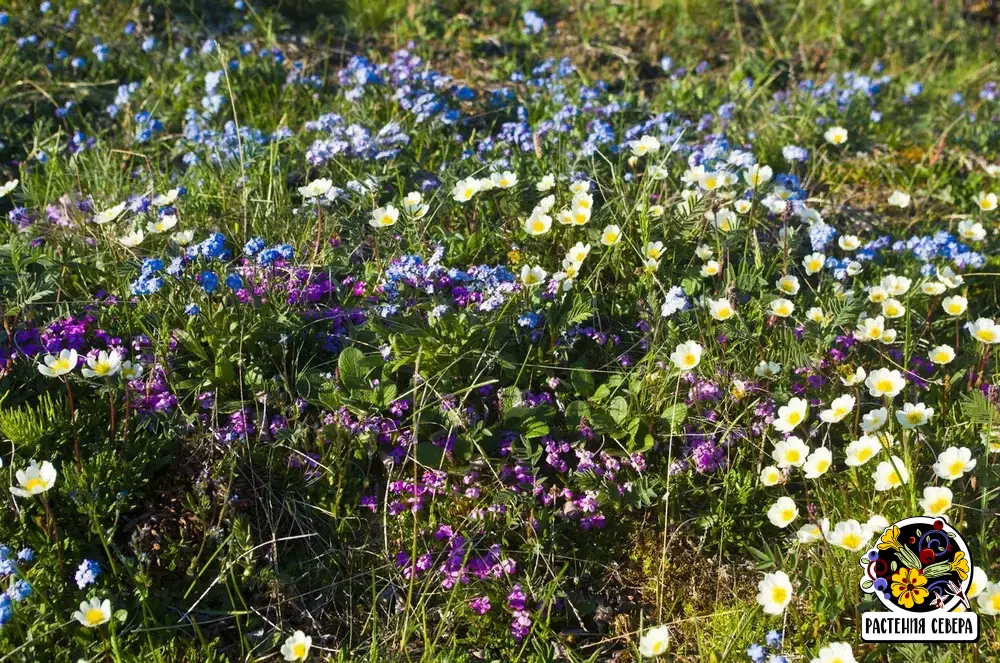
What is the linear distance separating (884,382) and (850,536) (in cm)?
62

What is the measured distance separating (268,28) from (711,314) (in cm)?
293

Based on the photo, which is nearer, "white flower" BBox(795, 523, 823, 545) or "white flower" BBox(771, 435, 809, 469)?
"white flower" BBox(795, 523, 823, 545)

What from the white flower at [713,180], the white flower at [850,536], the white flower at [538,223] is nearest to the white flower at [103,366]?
the white flower at [538,223]

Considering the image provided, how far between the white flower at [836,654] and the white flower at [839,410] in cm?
61

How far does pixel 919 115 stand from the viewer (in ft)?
A: 14.7

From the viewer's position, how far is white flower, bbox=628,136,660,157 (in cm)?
343

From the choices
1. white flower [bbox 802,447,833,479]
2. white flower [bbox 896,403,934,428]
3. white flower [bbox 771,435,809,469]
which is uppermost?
white flower [bbox 896,403,934,428]

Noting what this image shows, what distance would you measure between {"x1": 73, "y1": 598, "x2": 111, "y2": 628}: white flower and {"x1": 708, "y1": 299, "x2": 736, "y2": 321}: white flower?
185cm

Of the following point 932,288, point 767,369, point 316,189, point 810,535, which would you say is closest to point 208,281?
point 316,189

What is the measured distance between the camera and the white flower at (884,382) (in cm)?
261

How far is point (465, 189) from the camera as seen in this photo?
3223mm

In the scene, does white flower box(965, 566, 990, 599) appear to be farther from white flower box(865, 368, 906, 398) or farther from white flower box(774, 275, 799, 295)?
white flower box(774, 275, 799, 295)

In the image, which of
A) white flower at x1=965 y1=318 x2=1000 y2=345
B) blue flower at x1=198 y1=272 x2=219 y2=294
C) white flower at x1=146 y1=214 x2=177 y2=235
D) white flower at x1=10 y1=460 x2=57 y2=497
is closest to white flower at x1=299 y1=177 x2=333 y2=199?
white flower at x1=146 y1=214 x2=177 y2=235

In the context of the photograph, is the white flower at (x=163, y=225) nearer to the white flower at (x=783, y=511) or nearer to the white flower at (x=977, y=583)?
the white flower at (x=783, y=511)
